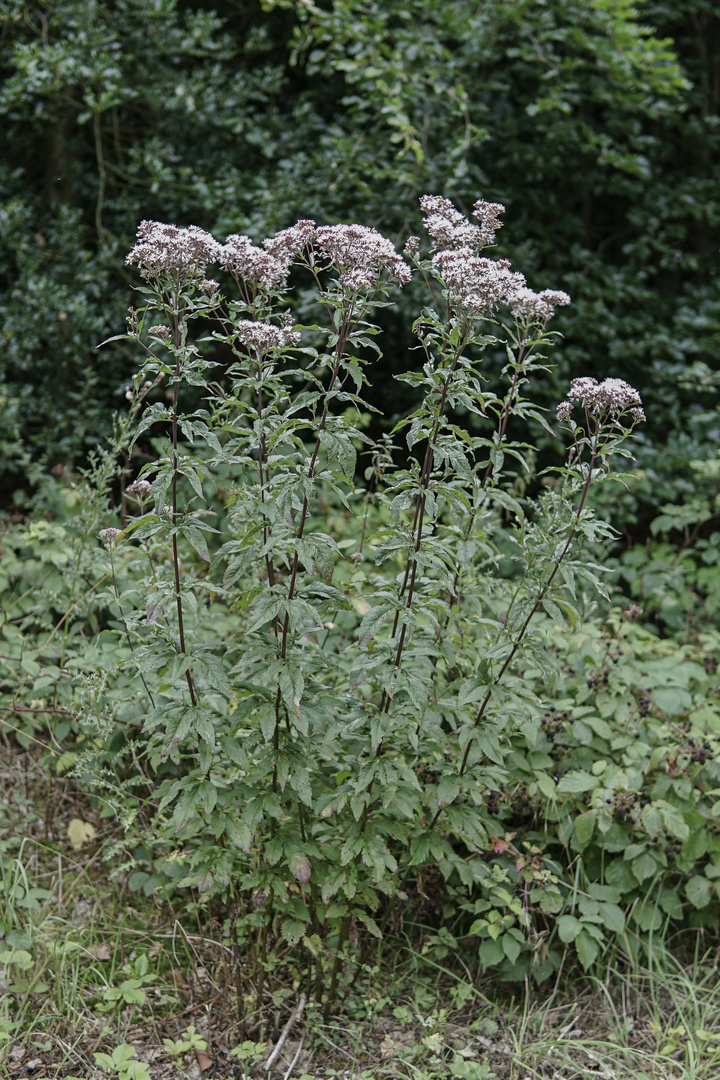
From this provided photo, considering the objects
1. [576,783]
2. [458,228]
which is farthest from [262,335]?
[576,783]

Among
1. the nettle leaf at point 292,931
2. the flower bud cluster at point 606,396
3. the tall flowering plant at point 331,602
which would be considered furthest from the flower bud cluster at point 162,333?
the nettle leaf at point 292,931

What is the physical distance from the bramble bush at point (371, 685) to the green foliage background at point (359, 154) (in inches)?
75.4

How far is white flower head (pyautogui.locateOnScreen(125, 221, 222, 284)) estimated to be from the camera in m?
1.92

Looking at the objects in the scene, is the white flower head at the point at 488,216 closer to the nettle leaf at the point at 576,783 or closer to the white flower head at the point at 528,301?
the white flower head at the point at 528,301

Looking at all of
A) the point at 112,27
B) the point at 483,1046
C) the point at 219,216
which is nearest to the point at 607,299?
the point at 219,216

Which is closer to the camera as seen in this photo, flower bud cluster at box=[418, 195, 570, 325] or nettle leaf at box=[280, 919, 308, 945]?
flower bud cluster at box=[418, 195, 570, 325]

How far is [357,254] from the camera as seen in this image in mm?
1980

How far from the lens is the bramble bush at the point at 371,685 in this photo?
207 cm

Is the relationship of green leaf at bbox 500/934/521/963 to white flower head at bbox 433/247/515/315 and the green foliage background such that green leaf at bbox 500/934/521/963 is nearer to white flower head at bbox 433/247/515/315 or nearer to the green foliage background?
white flower head at bbox 433/247/515/315

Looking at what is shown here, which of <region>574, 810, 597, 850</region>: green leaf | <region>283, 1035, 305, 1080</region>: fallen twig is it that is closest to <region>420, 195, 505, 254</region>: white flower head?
<region>574, 810, 597, 850</region>: green leaf

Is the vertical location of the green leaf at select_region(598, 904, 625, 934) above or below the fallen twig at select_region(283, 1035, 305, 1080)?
above

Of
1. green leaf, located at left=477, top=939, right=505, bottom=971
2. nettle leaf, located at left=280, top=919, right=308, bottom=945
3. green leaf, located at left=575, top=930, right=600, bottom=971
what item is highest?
A: nettle leaf, located at left=280, top=919, right=308, bottom=945

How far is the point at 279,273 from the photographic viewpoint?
2.04 m

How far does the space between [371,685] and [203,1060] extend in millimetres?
1113
